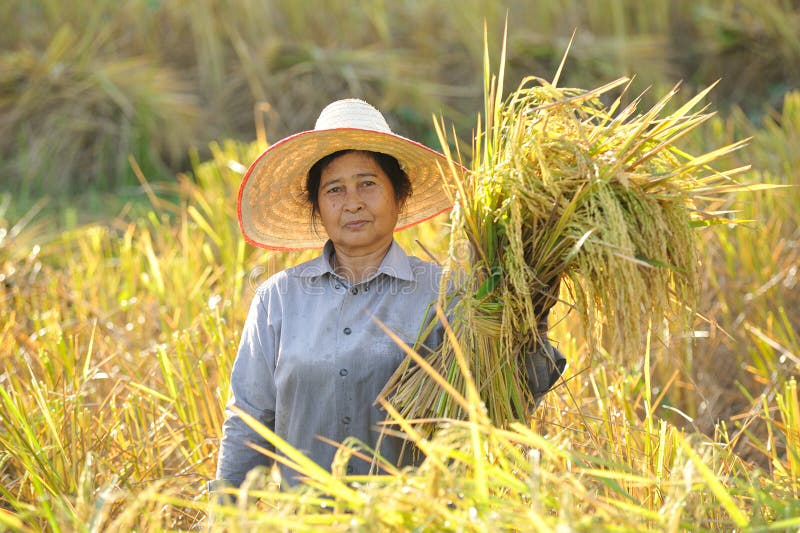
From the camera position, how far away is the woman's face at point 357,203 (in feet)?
6.16

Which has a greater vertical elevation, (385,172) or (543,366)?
(385,172)

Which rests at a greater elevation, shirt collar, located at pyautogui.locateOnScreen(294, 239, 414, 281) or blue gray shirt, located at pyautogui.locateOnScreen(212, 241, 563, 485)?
shirt collar, located at pyautogui.locateOnScreen(294, 239, 414, 281)

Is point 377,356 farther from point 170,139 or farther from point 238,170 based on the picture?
point 170,139

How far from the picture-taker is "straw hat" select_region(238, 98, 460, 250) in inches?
75.2

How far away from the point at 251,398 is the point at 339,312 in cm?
25

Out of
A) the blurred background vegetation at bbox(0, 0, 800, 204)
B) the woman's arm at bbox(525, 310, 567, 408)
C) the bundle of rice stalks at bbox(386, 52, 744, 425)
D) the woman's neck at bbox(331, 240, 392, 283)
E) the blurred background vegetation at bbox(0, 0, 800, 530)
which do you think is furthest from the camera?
the blurred background vegetation at bbox(0, 0, 800, 204)

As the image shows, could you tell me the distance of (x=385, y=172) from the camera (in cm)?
199

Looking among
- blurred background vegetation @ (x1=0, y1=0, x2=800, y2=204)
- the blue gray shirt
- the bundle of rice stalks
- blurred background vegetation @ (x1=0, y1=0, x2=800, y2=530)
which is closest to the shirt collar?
the blue gray shirt

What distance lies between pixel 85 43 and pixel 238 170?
2.55 metres

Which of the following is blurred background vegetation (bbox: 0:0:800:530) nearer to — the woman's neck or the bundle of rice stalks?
the woman's neck

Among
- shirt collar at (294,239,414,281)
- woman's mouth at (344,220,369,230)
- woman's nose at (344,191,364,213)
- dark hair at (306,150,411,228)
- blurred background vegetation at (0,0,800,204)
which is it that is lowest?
shirt collar at (294,239,414,281)

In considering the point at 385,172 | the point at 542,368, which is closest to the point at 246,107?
the point at 385,172

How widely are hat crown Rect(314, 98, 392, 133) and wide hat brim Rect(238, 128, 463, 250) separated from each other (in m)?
0.02

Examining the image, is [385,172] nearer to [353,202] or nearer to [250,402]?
[353,202]
